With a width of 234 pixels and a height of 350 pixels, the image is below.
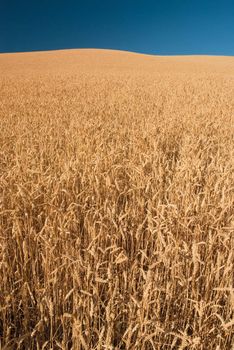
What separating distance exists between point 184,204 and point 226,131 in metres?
3.34

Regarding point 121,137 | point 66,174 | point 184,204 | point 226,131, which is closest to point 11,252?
point 66,174

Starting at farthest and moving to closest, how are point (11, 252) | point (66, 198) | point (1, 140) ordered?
point (1, 140) → point (66, 198) → point (11, 252)

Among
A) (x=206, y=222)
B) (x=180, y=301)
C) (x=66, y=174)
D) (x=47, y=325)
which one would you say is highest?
(x=66, y=174)

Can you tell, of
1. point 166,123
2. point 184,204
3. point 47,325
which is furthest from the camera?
point 166,123

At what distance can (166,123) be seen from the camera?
6000mm

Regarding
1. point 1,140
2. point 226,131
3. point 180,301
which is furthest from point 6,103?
point 180,301

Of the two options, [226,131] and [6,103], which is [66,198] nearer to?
[226,131]

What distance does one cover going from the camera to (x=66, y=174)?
2812 millimetres

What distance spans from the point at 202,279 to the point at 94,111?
21.4 ft

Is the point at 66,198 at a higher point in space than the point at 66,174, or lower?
lower

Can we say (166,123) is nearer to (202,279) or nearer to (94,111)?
(94,111)

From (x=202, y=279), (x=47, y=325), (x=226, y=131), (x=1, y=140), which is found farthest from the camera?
(x=226, y=131)

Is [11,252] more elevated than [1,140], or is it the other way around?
[1,140]

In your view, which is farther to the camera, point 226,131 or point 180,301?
point 226,131
